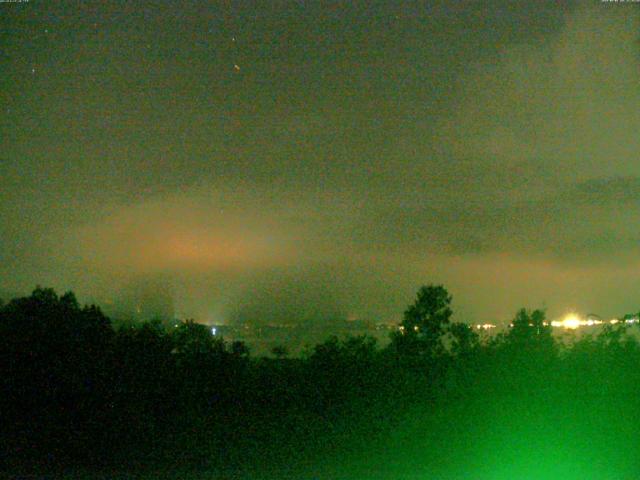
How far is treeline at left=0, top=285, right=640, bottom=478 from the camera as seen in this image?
12.2 meters

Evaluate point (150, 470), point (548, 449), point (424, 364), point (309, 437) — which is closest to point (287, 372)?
point (309, 437)

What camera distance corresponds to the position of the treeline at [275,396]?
12180mm

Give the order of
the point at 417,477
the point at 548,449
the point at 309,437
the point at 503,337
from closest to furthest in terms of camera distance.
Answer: the point at 417,477, the point at 548,449, the point at 309,437, the point at 503,337

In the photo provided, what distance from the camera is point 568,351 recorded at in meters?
14.2

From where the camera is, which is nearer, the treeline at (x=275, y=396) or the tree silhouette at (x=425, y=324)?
the treeline at (x=275, y=396)

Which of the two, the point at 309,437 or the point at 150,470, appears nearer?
the point at 150,470

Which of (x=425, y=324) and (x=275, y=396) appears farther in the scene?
(x=425, y=324)

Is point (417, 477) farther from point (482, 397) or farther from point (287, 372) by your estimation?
point (287, 372)

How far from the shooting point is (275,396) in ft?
45.0

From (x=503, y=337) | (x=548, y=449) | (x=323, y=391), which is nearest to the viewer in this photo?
(x=548, y=449)

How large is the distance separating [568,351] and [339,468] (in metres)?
5.58

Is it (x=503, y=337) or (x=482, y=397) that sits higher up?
(x=503, y=337)

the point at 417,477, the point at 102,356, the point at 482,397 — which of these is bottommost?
the point at 417,477

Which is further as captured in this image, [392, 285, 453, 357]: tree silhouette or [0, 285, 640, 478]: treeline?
[392, 285, 453, 357]: tree silhouette
